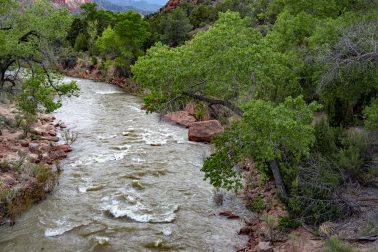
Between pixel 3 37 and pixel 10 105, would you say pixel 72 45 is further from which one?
pixel 3 37

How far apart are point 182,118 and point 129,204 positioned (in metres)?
12.8

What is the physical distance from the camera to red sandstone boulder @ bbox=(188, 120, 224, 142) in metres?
20.4

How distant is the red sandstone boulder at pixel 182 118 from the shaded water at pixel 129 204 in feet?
9.49

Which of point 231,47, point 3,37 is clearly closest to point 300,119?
point 231,47

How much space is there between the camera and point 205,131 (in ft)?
68.0

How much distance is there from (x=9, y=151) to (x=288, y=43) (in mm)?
13226

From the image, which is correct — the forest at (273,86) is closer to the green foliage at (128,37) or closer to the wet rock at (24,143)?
the wet rock at (24,143)

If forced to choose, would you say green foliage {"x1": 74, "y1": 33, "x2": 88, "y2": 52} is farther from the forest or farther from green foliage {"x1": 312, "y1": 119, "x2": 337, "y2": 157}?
green foliage {"x1": 312, "y1": 119, "x2": 337, "y2": 157}

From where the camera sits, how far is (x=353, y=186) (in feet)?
35.7

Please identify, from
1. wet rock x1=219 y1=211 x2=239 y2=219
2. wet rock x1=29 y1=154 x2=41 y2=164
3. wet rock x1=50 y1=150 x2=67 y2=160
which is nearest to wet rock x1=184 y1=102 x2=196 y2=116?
wet rock x1=50 y1=150 x2=67 y2=160

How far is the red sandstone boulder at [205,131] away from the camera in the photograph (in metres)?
20.4

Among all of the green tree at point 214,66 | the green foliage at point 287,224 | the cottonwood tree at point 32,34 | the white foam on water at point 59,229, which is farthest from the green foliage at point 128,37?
the green foliage at point 287,224

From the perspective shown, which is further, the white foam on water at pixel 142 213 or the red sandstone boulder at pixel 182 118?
the red sandstone boulder at pixel 182 118

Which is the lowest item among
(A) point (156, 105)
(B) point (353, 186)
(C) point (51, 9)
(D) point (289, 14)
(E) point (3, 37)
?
(B) point (353, 186)
